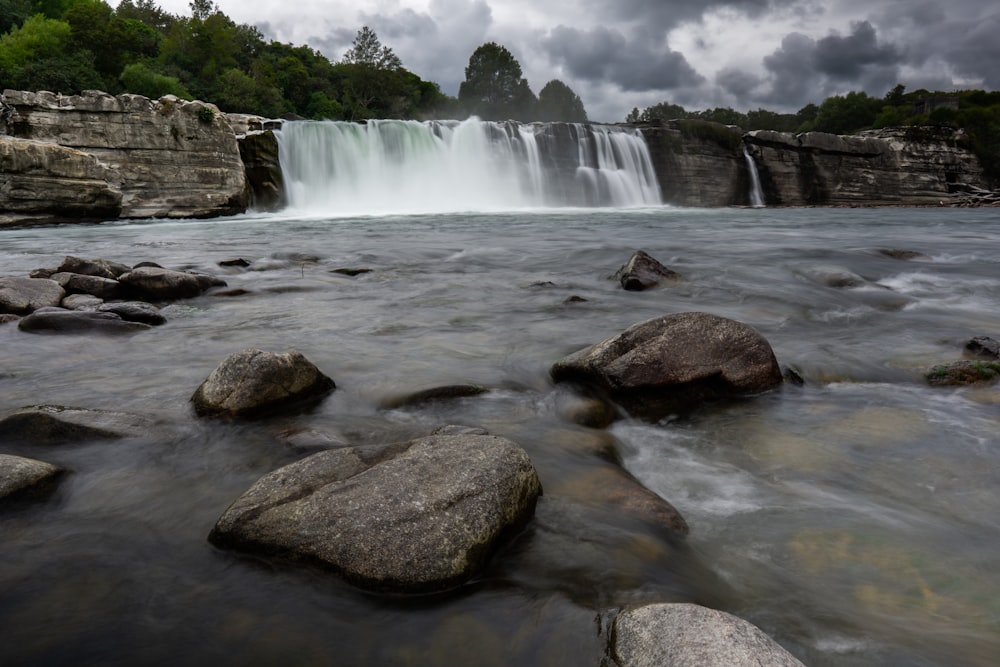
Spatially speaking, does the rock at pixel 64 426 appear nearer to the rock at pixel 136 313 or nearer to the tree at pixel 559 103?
the rock at pixel 136 313

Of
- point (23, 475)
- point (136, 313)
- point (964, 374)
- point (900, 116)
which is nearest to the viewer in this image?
point (23, 475)

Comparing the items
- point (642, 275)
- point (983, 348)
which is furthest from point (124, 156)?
point (983, 348)

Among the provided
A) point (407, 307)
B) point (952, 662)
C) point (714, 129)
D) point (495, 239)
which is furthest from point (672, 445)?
point (714, 129)

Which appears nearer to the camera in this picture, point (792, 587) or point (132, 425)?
point (792, 587)

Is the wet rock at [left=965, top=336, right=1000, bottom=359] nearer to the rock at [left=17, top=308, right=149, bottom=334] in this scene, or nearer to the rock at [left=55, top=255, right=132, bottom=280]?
the rock at [left=17, top=308, right=149, bottom=334]

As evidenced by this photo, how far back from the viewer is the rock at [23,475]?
249cm

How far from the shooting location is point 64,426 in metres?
3.13

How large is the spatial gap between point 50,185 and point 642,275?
21.6 metres

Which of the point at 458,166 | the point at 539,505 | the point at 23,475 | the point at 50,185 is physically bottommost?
the point at 539,505

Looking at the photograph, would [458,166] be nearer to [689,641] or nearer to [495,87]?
[689,641]

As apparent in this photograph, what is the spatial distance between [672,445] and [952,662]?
1.67 metres

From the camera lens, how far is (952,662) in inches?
69.9

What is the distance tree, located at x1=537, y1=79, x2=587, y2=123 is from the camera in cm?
9862

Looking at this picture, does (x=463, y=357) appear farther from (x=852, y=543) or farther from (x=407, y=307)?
(x=852, y=543)
